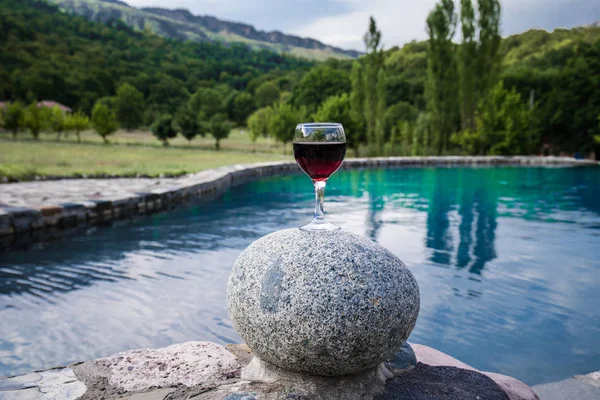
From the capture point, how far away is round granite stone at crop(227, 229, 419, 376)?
2.53 m

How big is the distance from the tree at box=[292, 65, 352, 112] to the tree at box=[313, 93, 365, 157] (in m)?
18.4

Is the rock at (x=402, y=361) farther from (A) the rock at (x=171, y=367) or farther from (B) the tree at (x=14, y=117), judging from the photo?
(B) the tree at (x=14, y=117)

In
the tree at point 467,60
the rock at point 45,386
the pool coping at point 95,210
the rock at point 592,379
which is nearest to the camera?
the rock at point 45,386

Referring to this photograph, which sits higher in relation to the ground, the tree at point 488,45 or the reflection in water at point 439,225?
the tree at point 488,45

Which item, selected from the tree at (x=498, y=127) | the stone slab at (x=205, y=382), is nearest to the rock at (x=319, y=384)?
the stone slab at (x=205, y=382)

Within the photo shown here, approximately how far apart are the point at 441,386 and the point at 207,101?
6309 cm

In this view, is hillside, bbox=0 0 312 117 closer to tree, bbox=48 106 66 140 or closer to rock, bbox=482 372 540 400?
tree, bbox=48 106 66 140

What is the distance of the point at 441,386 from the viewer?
2.91 m

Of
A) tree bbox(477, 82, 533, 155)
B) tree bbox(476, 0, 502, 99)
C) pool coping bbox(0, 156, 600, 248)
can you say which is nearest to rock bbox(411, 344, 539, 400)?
pool coping bbox(0, 156, 600, 248)

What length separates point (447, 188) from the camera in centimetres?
1956

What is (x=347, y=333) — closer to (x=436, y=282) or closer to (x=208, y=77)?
(x=436, y=282)

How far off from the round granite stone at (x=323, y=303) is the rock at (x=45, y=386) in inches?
41.1

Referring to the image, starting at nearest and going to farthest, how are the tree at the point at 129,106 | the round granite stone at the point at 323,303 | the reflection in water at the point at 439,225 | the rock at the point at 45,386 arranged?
the round granite stone at the point at 323,303
the rock at the point at 45,386
the reflection in water at the point at 439,225
the tree at the point at 129,106

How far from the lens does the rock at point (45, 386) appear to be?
286 centimetres
